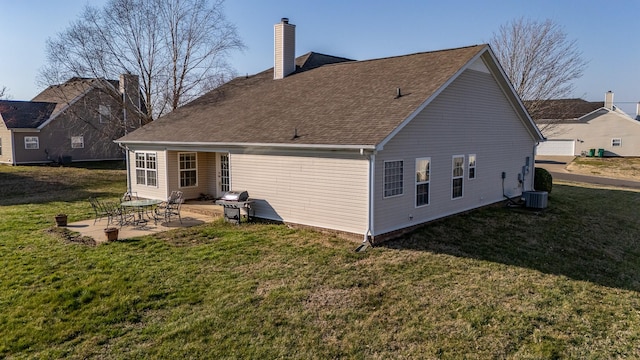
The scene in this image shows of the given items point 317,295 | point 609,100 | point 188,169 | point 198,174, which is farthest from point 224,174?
point 609,100

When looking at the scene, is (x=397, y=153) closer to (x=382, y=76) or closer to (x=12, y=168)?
(x=382, y=76)

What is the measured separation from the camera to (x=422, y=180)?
1242 centimetres

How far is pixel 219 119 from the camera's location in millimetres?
16188

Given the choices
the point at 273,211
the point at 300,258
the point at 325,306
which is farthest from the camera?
the point at 273,211

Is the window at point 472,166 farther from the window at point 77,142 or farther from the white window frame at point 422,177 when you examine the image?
the window at point 77,142

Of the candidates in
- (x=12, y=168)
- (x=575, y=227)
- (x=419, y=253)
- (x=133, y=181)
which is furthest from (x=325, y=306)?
(x=12, y=168)

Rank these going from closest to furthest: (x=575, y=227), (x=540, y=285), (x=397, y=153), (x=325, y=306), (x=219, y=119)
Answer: (x=325, y=306)
(x=540, y=285)
(x=397, y=153)
(x=575, y=227)
(x=219, y=119)

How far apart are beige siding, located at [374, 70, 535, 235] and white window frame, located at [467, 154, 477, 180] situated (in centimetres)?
14

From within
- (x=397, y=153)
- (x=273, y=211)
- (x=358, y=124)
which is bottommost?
(x=273, y=211)

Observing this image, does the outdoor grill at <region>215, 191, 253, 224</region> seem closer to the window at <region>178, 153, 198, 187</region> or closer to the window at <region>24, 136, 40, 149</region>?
the window at <region>178, 153, 198, 187</region>

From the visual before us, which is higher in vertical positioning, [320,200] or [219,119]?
[219,119]

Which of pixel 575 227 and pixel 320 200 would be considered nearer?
pixel 320 200

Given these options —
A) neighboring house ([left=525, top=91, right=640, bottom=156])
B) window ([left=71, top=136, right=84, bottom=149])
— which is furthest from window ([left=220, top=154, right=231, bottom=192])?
neighboring house ([left=525, top=91, right=640, bottom=156])

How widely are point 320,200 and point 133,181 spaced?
381 inches
